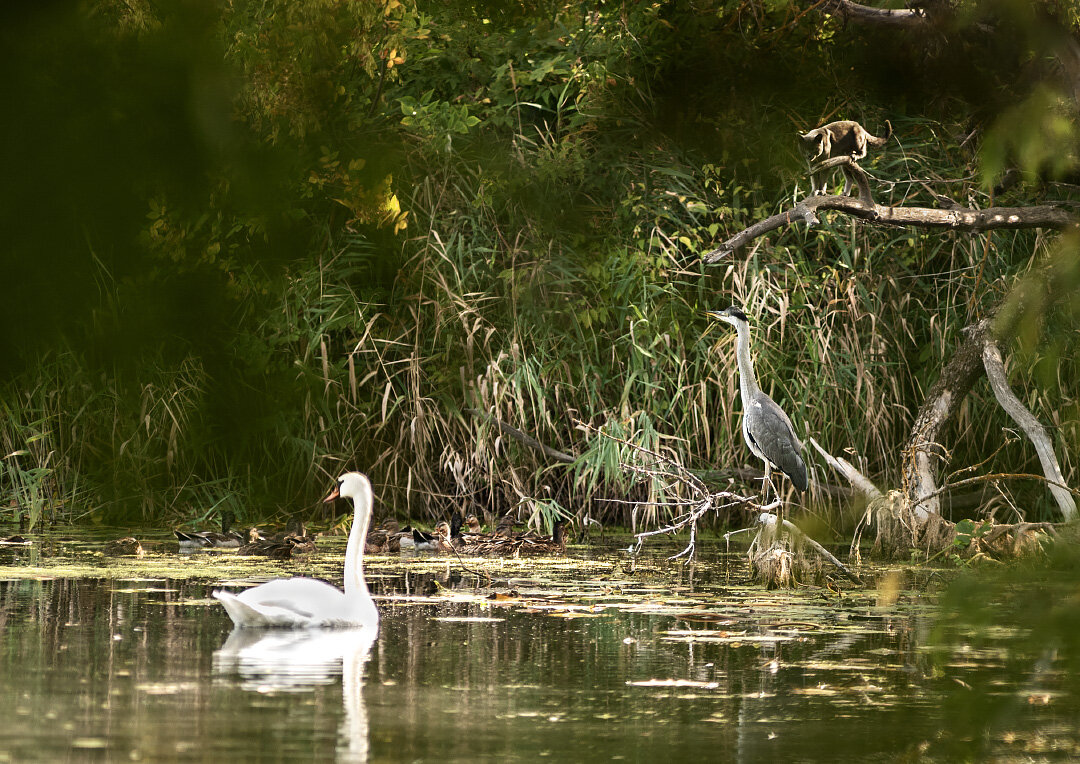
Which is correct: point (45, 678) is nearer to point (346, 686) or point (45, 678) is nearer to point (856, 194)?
point (346, 686)

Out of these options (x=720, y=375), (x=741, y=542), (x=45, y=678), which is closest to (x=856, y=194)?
(x=720, y=375)

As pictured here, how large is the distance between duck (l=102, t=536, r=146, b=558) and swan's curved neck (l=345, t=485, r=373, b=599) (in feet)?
6.71

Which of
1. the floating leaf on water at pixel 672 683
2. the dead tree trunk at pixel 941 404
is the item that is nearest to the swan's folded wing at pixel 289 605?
the floating leaf on water at pixel 672 683

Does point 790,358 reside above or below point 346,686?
above

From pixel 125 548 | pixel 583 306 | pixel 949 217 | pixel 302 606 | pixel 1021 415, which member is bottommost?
pixel 302 606

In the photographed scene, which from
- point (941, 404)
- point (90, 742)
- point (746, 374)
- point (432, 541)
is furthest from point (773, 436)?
point (90, 742)

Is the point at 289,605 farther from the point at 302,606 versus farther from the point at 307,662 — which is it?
the point at 307,662

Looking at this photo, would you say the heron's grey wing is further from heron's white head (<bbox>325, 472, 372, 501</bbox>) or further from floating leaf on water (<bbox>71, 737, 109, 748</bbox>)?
floating leaf on water (<bbox>71, 737, 109, 748</bbox>)

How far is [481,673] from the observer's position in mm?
4371

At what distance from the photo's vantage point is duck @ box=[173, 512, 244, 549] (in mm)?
8164

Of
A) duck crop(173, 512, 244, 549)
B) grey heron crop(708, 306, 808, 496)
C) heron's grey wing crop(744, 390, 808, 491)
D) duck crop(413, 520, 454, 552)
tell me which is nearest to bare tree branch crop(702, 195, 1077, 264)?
grey heron crop(708, 306, 808, 496)

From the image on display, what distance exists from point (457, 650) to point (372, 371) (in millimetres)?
5242

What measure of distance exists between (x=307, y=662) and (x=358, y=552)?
113 cm

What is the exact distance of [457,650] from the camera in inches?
191
